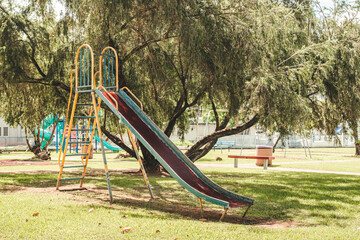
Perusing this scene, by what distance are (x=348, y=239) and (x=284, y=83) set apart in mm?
5555

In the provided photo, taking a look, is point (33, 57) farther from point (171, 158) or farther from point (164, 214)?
point (164, 214)

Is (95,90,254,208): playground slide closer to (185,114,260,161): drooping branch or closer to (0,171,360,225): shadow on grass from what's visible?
(0,171,360,225): shadow on grass

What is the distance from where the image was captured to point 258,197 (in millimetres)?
9906

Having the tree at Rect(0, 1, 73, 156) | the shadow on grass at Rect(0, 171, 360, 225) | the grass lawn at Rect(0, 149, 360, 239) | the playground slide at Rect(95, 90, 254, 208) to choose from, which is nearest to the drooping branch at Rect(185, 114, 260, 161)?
the shadow on grass at Rect(0, 171, 360, 225)

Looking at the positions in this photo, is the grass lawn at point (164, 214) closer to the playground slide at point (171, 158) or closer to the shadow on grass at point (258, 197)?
the shadow on grass at point (258, 197)

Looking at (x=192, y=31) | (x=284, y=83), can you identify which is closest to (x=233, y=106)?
(x=284, y=83)

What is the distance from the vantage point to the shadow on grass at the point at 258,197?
25.6 feet

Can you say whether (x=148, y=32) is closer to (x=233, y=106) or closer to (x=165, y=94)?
(x=233, y=106)

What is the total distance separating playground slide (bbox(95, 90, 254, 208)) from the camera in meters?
7.33

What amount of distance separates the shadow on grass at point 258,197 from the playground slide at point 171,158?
1.30 ft

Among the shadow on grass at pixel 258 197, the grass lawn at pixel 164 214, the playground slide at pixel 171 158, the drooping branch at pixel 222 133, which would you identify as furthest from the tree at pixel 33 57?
the drooping branch at pixel 222 133

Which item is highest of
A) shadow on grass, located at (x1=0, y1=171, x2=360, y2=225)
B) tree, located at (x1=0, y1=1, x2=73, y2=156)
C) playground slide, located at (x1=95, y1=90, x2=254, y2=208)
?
tree, located at (x1=0, y1=1, x2=73, y2=156)

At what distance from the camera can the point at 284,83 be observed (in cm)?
1080

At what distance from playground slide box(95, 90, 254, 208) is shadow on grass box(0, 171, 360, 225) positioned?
396mm
